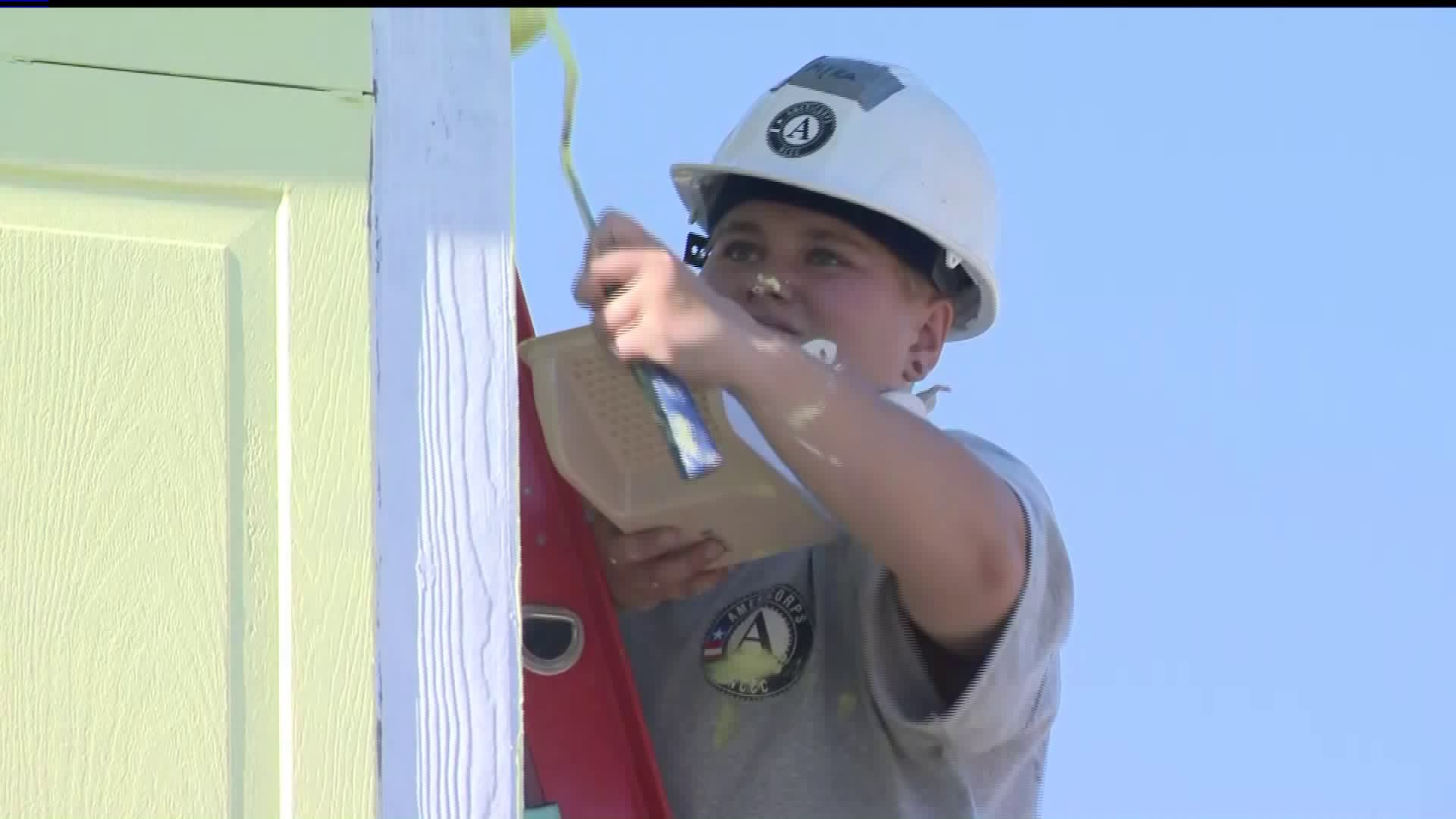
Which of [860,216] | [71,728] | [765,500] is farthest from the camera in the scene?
[860,216]

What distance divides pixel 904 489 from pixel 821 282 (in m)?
0.60

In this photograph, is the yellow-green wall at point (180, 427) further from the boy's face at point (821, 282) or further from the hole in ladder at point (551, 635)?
the boy's face at point (821, 282)

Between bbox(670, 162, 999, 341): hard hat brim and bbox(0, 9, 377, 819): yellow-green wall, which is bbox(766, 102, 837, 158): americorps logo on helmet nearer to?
bbox(670, 162, 999, 341): hard hat brim

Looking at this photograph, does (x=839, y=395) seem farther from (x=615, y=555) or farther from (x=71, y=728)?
(x=71, y=728)

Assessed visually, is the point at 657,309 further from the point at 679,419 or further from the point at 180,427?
the point at 180,427

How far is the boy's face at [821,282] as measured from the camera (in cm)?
277

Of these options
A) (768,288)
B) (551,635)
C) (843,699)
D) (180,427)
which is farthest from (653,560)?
(180,427)

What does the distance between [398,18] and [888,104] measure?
3.86ft

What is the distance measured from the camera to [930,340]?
3.10 m

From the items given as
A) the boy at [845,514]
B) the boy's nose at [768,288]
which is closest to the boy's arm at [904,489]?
the boy at [845,514]

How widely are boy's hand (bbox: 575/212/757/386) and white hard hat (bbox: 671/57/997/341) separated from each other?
2.45 ft

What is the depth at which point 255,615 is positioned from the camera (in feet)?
5.92

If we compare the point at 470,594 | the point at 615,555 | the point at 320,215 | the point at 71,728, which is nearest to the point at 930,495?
the point at 615,555

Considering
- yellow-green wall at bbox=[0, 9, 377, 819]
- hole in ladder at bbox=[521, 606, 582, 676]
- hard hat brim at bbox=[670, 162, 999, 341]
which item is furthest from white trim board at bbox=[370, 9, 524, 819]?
hard hat brim at bbox=[670, 162, 999, 341]
